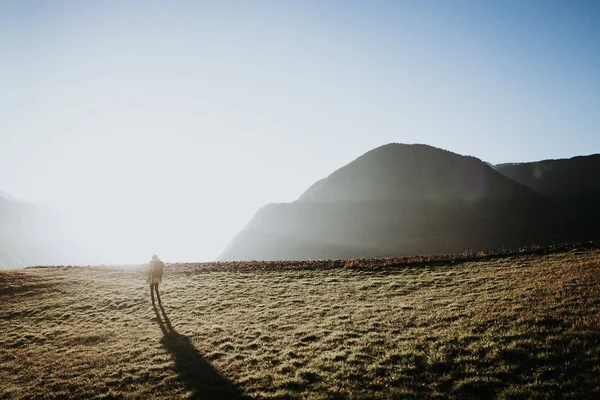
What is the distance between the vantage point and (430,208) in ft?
469

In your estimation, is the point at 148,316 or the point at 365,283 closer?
the point at 148,316

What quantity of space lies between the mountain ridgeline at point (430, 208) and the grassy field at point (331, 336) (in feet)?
334

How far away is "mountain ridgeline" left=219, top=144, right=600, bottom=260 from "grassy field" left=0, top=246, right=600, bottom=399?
334ft

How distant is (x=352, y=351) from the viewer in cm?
1172

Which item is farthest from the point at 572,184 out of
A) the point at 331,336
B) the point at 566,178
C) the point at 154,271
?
the point at 154,271

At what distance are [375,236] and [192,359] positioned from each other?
134m

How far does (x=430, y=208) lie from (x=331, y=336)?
468ft

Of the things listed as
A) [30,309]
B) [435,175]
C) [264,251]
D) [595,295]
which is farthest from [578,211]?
[30,309]

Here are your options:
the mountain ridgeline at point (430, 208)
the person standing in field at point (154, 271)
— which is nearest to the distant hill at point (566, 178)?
the mountain ridgeline at point (430, 208)

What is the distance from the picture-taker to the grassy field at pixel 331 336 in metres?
9.38

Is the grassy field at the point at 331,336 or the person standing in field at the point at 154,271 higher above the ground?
the person standing in field at the point at 154,271

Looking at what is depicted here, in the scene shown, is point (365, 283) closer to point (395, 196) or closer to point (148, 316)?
point (148, 316)

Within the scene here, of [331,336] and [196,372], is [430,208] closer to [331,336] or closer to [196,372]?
[331,336]

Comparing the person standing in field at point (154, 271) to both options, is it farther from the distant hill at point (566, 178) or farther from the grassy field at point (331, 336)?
the distant hill at point (566, 178)
